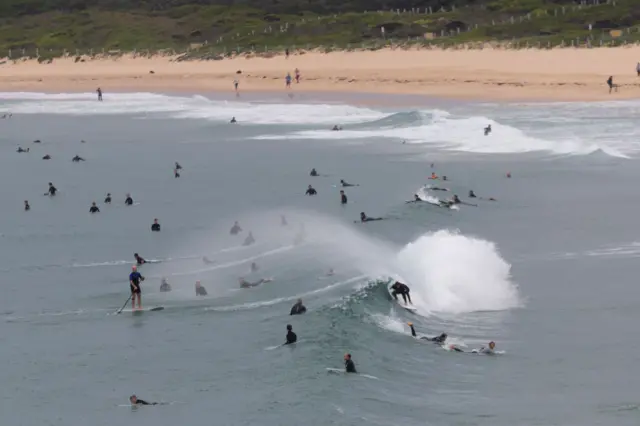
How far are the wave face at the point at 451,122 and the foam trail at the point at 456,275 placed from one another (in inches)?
849

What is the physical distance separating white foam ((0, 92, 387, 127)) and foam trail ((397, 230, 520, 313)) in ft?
135

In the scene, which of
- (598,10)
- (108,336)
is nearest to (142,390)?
(108,336)

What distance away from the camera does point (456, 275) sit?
33.9 m

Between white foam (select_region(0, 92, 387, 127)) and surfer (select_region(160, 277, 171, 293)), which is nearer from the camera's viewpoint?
surfer (select_region(160, 277, 171, 293))

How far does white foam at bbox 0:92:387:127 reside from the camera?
270 ft

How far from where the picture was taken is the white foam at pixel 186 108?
3241 inches

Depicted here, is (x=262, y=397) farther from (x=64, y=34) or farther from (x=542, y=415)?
(x=64, y=34)

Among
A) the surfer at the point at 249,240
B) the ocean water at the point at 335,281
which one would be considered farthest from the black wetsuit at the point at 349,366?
the surfer at the point at 249,240

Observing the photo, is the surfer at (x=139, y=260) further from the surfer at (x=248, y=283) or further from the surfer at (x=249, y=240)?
the surfer at (x=249, y=240)

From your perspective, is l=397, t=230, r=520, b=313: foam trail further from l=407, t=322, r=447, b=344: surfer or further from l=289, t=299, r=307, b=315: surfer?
l=289, t=299, r=307, b=315: surfer

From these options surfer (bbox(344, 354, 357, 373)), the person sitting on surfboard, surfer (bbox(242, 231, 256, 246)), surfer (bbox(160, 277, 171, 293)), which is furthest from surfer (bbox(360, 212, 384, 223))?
surfer (bbox(344, 354, 357, 373))

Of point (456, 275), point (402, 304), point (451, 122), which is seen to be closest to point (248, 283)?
point (402, 304)

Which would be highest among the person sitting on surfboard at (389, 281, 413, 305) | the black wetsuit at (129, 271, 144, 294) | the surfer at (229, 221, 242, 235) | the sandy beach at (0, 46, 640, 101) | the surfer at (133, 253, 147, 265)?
the sandy beach at (0, 46, 640, 101)

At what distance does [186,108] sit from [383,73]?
17248mm
